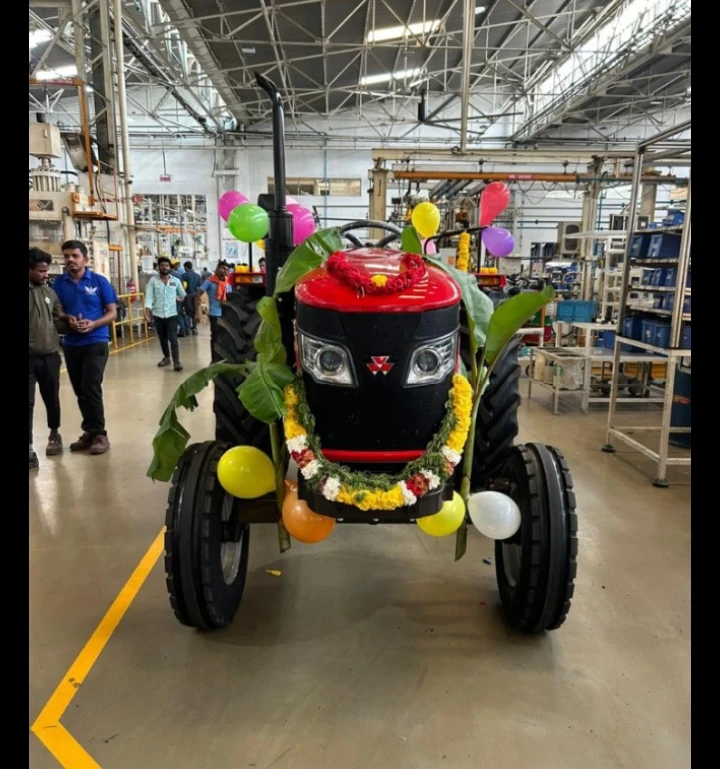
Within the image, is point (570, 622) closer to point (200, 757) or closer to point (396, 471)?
point (396, 471)

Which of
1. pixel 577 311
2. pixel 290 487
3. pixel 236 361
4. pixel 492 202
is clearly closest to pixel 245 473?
pixel 290 487

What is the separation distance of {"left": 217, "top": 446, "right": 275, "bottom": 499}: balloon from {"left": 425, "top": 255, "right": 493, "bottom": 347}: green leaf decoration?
89cm

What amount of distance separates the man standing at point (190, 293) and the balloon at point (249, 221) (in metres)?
8.61

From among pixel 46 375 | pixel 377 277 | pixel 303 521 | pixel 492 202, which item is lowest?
pixel 303 521

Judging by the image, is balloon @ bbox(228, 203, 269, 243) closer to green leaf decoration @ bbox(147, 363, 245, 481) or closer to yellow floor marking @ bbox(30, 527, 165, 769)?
green leaf decoration @ bbox(147, 363, 245, 481)

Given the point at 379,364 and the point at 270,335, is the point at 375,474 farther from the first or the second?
the point at 270,335

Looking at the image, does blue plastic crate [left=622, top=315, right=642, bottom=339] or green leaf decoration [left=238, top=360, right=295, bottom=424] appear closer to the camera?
green leaf decoration [left=238, top=360, right=295, bottom=424]

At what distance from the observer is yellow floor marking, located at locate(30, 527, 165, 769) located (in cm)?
167

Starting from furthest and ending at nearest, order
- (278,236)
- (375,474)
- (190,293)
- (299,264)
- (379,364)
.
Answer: (190,293) < (278,236) < (299,264) < (375,474) < (379,364)

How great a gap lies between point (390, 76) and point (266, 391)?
12512mm

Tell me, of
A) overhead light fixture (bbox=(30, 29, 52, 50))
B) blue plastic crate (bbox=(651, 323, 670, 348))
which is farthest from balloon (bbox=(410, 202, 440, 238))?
overhead light fixture (bbox=(30, 29, 52, 50))

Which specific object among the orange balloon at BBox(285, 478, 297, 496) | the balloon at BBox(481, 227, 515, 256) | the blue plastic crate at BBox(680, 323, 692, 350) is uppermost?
the balloon at BBox(481, 227, 515, 256)

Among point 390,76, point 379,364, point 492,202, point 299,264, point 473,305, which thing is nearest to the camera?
point 379,364

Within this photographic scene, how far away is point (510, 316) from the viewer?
1860mm
